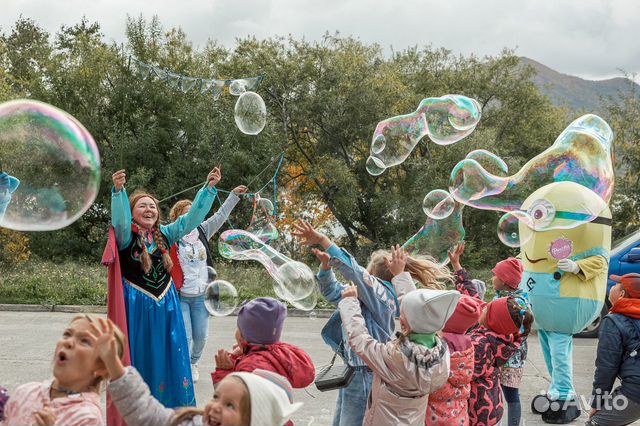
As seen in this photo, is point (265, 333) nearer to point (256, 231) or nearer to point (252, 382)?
point (252, 382)

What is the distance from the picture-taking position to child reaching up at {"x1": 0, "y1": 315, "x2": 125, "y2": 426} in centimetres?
265

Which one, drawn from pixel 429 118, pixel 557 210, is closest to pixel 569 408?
pixel 557 210

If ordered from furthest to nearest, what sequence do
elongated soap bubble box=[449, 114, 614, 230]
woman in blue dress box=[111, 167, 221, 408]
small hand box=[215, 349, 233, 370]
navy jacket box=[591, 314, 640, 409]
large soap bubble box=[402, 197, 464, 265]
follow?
1. elongated soap bubble box=[449, 114, 614, 230]
2. large soap bubble box=[402, 197, 464, 265]
3. woman in blue dress box=[111, 167, 221, 408]
4. navy jacket box=[591, 314, 640, 409]
5. small hand box=[215, 349, 233, 370]

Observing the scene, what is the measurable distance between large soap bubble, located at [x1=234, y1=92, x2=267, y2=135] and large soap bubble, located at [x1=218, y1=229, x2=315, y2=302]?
3.90 ft

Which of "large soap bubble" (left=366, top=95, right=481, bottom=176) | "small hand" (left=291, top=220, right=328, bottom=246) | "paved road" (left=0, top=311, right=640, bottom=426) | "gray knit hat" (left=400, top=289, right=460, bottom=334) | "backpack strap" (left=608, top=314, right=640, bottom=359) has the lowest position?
"paved road" (left=0, top=311, right=640, bottom=426)

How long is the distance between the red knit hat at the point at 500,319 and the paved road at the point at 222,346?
4.61ft

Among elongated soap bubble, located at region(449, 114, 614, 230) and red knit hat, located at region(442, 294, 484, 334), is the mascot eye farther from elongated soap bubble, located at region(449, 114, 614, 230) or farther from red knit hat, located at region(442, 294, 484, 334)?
red knit hat, located at region(442, 294, 484, 334)

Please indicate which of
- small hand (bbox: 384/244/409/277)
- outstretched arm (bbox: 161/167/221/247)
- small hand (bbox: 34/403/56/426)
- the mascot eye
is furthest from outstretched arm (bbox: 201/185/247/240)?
small hand (bbox: 34/403/56/426)

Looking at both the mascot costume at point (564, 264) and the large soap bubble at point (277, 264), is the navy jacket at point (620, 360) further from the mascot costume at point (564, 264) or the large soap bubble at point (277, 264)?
the large soap bubble at point (277, 264)

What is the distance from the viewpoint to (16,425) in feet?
9.12

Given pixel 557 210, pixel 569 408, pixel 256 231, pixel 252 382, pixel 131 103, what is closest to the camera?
pixel 252 382

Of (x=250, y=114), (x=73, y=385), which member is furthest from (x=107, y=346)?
(x=250, y=114)

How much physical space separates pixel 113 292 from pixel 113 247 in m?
0.27

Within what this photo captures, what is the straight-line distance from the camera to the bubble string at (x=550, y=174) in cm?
691
